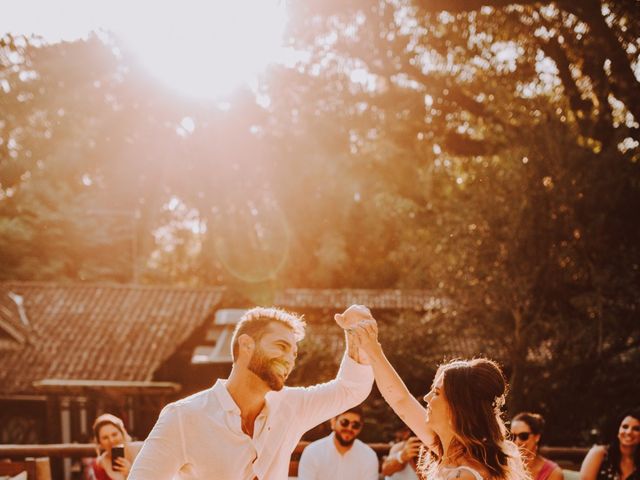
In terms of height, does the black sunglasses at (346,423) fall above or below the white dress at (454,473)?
below

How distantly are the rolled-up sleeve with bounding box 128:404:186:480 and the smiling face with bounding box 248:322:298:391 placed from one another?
0.38 metres

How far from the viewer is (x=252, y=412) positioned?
3.44 metres

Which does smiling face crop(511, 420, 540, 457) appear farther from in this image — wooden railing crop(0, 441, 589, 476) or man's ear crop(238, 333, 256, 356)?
man's ear crop(238, 333, 256, 356)

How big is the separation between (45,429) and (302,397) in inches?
852

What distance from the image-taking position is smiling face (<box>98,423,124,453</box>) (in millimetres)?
6789

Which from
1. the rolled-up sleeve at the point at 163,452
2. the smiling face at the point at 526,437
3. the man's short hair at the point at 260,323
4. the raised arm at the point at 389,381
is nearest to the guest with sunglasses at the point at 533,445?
the smiling face at the point at 526,437

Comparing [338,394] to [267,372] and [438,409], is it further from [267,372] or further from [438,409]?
[438,409]

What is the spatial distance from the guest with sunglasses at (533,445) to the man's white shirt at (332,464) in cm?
127

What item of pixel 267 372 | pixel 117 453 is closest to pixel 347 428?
pixel 117 453

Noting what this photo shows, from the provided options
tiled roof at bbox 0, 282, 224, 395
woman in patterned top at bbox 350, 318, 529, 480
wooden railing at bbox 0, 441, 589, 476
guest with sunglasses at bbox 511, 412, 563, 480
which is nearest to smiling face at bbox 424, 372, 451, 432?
woman in patterned top at bbox 350, 318, 529, 480

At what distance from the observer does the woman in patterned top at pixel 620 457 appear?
612cm

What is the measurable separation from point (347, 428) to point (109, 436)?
6.44ft

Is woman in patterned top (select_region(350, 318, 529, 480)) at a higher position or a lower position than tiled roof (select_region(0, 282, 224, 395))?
lower

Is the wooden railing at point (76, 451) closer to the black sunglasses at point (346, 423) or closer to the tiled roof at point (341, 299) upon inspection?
the black sunglasses at point (346, 423)
